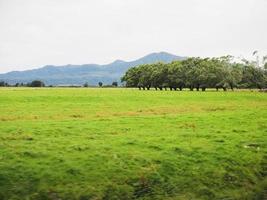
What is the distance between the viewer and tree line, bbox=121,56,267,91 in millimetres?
146750

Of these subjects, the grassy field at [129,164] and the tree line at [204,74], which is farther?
the tree line at [204,74]

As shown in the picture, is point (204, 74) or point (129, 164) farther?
point (204, 74)

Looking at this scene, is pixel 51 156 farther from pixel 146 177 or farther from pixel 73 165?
pixel 146 177

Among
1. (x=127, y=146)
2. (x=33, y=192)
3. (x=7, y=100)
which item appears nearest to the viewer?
(x=33, y=192)

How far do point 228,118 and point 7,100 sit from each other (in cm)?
3587

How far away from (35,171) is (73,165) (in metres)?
1.67

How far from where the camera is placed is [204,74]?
477 feet

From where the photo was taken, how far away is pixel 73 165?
1786 centimetres

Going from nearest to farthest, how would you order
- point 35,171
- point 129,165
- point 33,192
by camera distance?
point 33,192, point 35,171, point 129,165

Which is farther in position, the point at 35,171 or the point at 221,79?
the point at 221,79

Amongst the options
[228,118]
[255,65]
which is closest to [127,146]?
[228,118]

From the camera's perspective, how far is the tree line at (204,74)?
147m

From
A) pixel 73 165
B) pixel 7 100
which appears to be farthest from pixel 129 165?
pixel 7 100

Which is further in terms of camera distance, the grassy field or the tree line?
the tree line
